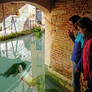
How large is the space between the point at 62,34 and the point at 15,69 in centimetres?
210

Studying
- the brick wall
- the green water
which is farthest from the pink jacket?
the green water

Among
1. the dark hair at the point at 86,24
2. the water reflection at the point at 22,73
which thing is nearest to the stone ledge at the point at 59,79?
the water reflection at the point at 22,73

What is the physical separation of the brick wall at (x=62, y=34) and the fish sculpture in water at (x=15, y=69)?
1209mm

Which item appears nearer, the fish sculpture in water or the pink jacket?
the pink jacket

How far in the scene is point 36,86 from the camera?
376cm

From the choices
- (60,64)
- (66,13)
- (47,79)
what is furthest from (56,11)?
(47,79)

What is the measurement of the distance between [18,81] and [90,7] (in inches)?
108

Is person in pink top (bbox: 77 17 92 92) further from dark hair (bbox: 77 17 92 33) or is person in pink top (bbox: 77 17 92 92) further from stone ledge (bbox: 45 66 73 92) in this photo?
stone ledge (bbox: 45 66 73 92)

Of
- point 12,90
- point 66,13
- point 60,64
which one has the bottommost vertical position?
point 12,90

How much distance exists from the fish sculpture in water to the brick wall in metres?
1.21

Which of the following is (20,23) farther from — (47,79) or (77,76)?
(77,76)

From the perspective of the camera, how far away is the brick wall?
10.6 feet

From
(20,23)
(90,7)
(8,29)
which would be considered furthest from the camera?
(20,23)

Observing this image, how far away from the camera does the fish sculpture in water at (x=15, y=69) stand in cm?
431
